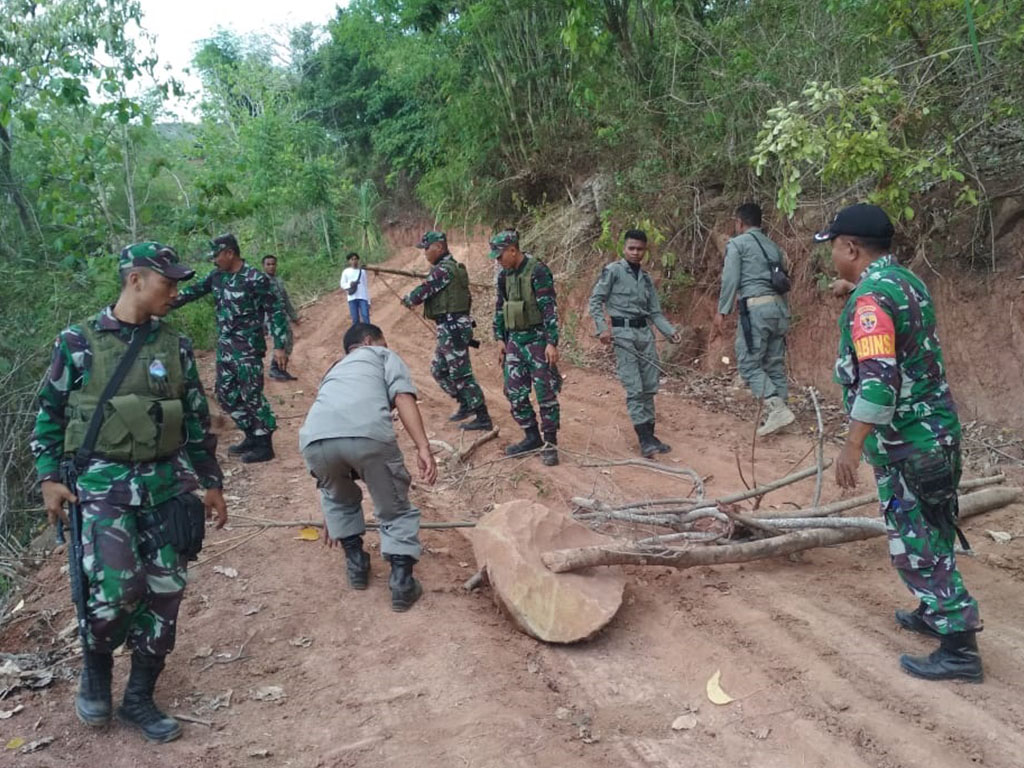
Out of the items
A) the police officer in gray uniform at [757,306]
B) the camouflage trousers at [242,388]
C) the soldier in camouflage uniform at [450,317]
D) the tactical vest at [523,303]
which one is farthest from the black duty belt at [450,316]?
the police officer in gray uniform at [757,306]

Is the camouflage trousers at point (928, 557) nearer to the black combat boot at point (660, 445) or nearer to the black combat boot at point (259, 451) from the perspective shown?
the black combat boot at point (660, 445)

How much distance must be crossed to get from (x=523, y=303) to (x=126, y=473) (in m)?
3.82

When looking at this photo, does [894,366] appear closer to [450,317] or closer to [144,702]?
[144,702]

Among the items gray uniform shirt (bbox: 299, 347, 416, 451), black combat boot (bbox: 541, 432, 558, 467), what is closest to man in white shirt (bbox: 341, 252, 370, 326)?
black combat boot (bbox: 541, 432, 558, 467)

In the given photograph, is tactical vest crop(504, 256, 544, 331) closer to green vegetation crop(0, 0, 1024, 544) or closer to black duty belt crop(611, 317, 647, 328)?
black duty belt crop(611, 317, 647, 328)

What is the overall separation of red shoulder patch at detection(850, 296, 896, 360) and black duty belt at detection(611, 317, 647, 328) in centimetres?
367

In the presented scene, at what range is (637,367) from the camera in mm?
6641

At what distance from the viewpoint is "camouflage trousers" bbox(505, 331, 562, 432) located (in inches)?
254

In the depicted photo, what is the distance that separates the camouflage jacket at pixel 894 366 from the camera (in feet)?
9.84

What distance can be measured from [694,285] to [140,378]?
26.1 ft

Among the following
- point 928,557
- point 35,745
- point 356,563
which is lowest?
point 35,745

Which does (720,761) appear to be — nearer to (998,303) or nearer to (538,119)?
(998,303)

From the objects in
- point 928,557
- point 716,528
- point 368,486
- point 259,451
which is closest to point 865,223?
point 928,557

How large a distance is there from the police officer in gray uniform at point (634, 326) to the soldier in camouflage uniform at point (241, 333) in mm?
2886
